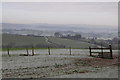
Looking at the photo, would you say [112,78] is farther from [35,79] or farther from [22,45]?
[22,45]

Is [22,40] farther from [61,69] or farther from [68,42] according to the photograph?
[61,69]

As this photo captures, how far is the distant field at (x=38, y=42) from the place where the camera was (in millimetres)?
59344

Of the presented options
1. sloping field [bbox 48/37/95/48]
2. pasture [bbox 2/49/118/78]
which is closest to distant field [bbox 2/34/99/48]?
sloping field [bbox 48/37/95/48]

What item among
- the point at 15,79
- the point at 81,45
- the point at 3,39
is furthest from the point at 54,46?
the point at 15,79

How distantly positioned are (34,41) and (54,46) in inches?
383

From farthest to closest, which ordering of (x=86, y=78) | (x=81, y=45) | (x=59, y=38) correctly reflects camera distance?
(x=59, y=38) → (x=81, y=45) → (x=86, y=78)

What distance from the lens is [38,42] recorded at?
209 ft

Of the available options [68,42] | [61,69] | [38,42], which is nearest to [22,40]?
[38,42]

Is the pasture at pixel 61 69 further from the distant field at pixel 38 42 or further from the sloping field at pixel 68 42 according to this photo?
the distant field at pixel 38 42

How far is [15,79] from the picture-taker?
11.8 metres

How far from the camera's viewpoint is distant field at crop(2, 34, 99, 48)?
59.3 metres

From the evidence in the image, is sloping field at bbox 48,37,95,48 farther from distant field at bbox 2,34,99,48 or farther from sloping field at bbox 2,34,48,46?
sloping field at bbox 2,34,48,46

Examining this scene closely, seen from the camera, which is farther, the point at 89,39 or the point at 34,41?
the point at 34,41

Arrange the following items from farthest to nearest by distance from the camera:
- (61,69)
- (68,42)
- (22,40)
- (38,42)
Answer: (22,40), (38,42), (68,42), (61,69)
